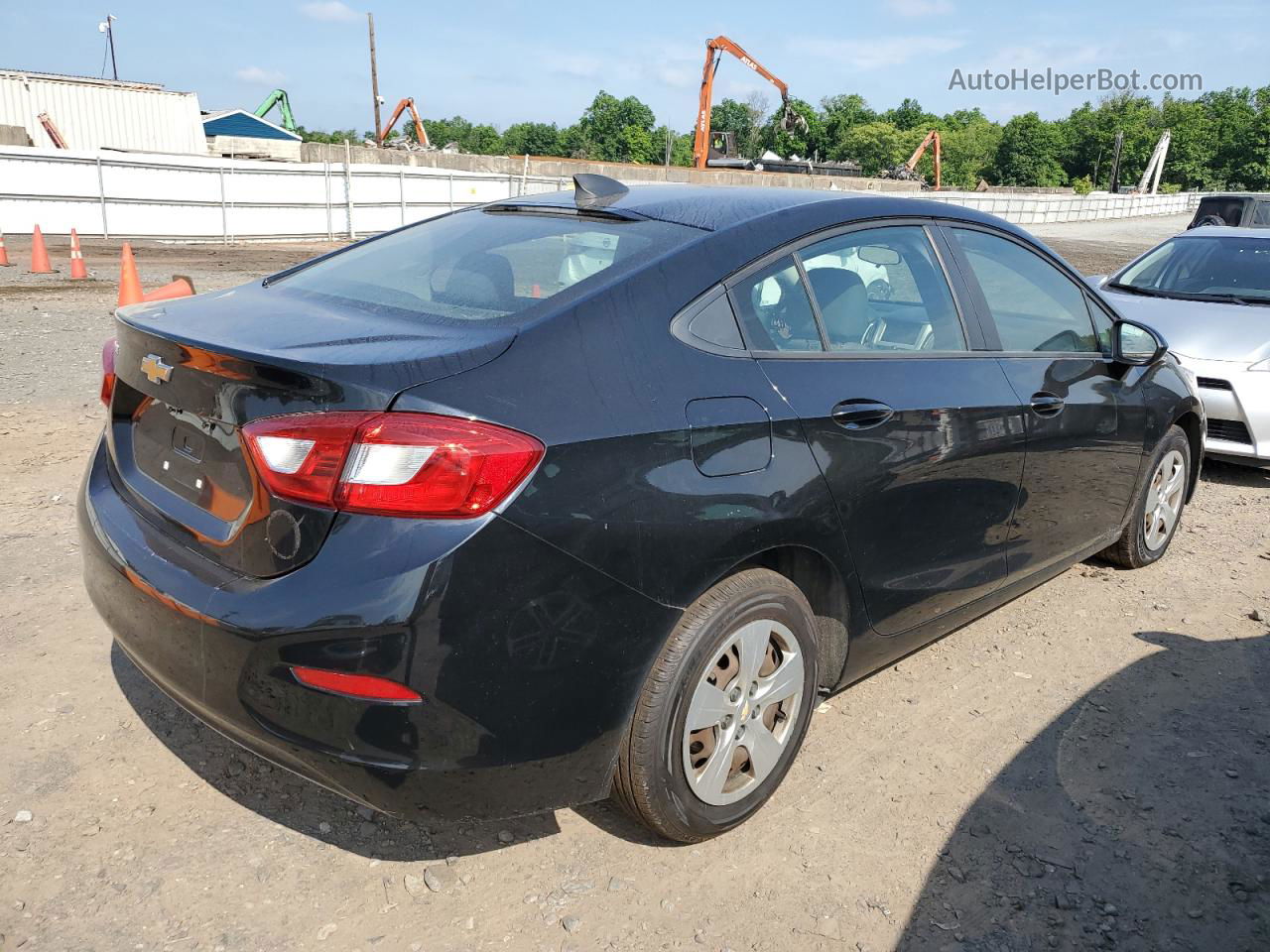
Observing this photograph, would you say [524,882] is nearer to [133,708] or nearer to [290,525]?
[290,525]

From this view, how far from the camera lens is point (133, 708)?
10.7ft

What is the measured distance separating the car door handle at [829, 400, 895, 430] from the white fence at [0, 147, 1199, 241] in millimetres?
21563

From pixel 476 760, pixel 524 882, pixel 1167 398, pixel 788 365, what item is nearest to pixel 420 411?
pixel 476 760

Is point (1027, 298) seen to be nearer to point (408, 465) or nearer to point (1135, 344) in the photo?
point (1135, 344)

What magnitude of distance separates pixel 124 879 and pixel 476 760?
1016mm

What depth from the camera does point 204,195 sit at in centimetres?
2216

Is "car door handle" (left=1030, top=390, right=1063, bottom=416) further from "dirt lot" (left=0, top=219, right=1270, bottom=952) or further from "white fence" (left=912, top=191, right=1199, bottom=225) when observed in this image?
"white fence" (left=912, top=191, right=1199, bottom=225)

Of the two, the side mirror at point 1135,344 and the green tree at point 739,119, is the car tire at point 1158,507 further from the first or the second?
the green tree at point 739,119

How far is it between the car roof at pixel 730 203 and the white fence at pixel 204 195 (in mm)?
20770

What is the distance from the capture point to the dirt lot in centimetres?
244

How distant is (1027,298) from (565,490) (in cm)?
234

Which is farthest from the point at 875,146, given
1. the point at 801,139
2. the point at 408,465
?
the point at 408,465

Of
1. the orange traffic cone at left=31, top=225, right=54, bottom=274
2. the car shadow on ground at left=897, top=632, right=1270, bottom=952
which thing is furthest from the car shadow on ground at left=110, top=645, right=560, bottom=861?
the orange traffic cone at left=31, top=225, right=54, bottom=274

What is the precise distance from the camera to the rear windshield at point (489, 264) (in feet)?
8.48
